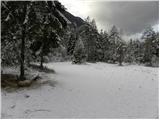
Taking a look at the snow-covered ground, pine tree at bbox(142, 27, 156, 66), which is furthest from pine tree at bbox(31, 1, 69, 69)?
pine tree at bbox(142, 27, 156, 66)

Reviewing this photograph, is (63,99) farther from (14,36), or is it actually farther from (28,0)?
(28,0)

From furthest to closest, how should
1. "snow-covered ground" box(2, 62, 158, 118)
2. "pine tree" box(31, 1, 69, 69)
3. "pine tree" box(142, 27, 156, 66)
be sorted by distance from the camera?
"pine tree" box(142, 27, 156, 66)
"pine tree" box(31, 1, 69, 69)
"snow-covered ground" box(2, 62, 158, 118)

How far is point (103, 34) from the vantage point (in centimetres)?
7475

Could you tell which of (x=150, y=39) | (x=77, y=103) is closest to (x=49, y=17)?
(x=77, y=103)

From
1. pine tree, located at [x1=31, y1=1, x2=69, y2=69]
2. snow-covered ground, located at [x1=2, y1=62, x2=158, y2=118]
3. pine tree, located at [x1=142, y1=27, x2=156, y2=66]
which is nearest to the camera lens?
snow-covered ground, located at [x1=2, y1=62, x2=158, y2=118]

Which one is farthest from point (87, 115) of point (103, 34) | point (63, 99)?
point (103, 34)

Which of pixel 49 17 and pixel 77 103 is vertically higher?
pixel 49 17

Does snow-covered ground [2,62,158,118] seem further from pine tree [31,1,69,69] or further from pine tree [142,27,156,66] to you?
pine tree [142,27,156,66]

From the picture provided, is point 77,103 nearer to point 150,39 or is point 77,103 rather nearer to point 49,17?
point 49,17

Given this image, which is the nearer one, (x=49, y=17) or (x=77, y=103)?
(x=77, y=103)

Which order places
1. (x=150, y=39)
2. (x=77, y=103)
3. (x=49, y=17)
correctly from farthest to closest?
(x=150, y=39), (x=49, y=17), (x=77, y=103)

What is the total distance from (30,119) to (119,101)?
16.7ft

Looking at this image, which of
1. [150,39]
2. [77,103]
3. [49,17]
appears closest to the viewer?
[77,103]

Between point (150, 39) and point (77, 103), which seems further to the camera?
point (150, 39)
